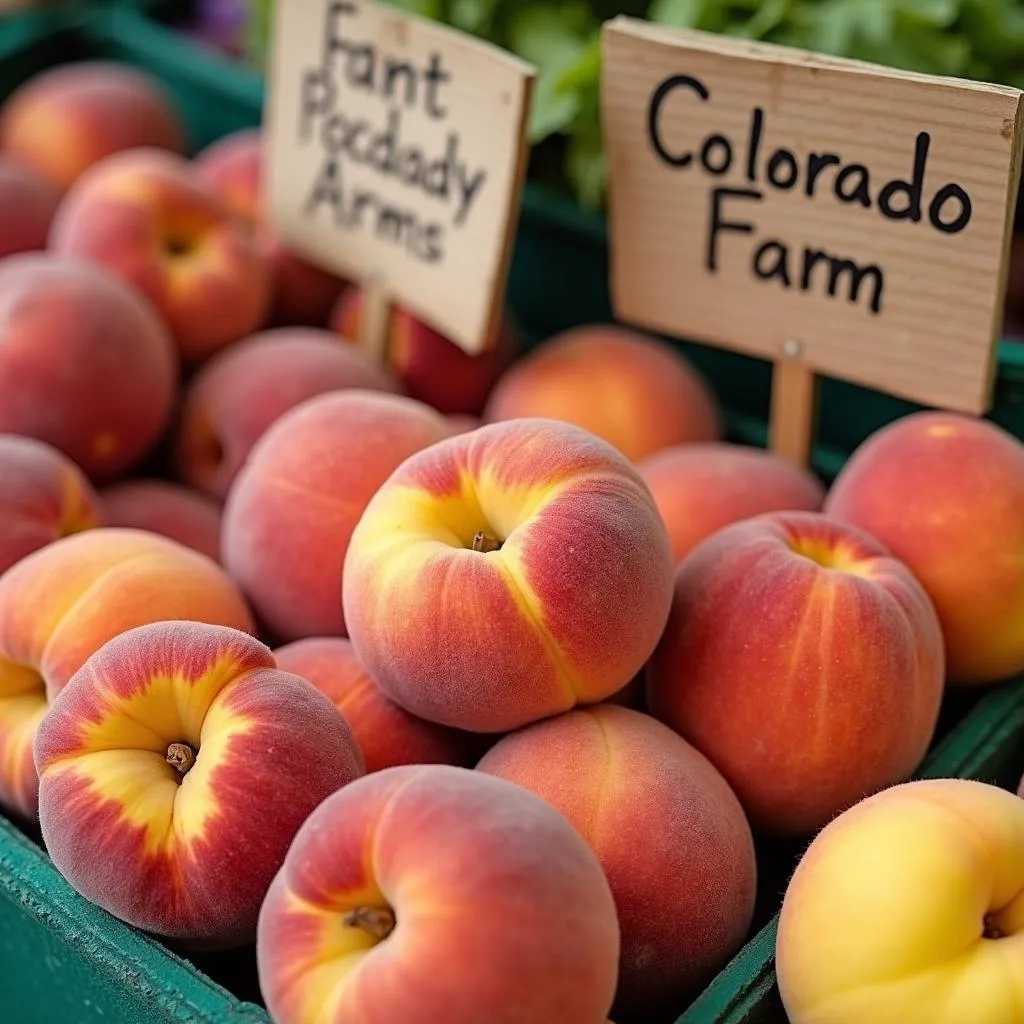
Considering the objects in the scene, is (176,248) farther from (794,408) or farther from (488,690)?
(488,690)

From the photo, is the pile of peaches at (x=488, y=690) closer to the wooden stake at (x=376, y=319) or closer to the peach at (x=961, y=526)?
the peach at (x=961, y=526)

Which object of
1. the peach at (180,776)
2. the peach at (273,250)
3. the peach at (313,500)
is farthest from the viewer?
the peach at (273,250)

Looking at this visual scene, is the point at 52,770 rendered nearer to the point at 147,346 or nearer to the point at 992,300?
the point at 147,346

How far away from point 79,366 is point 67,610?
0.28 m

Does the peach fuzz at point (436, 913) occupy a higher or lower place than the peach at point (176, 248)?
lower

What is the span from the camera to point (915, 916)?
585 millimetres

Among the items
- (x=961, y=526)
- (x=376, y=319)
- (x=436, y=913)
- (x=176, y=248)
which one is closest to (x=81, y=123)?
(x=176, y=248)

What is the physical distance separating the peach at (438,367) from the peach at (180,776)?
58cm

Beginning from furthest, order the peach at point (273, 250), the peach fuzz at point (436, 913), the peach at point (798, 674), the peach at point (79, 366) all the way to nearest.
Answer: the peach at point (273, 250), the peach at point (79, 366), the peach at point (798, 674), the peach fuzz at point (436, 913)

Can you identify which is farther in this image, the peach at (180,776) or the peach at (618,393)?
the peach at (618,393)

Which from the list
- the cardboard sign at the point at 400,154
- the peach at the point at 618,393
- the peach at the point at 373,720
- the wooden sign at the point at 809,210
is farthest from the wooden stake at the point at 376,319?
the peach at the point at 373,720

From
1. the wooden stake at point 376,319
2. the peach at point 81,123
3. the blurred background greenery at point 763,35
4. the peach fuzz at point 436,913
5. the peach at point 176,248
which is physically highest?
the blurred background greenery at point 763,35

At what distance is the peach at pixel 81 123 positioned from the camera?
4.64ft

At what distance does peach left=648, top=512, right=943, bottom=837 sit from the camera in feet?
2.40
